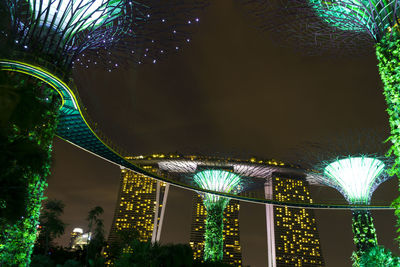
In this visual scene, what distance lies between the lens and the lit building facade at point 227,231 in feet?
287

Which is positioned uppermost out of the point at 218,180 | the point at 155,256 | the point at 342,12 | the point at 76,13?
the point at 76,13

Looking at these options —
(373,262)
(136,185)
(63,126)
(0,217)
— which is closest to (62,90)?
(63,126)

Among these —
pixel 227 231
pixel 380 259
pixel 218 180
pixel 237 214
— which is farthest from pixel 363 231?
pixel 237 214

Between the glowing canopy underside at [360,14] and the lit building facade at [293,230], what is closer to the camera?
the glowing canopy underside at [360,14]

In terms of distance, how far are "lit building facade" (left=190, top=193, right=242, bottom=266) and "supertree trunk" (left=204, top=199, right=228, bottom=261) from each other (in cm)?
5610

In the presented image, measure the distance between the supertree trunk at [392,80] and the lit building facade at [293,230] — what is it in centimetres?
7530

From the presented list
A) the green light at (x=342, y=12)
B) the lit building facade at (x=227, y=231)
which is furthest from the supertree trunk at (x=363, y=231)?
the lit building facade at (x=227, y=231)

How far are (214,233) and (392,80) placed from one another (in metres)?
24.9

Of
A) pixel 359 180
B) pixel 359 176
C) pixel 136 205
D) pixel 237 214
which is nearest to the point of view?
pixel 359 176

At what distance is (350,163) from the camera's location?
29.0 meters

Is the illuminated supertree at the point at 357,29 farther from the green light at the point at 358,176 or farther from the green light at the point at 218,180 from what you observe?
the green light at the point at 218,180

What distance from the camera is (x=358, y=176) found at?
28.5m

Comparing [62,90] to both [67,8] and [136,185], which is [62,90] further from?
[136,185]

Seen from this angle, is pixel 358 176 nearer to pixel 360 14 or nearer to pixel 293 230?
pixel 360 14
